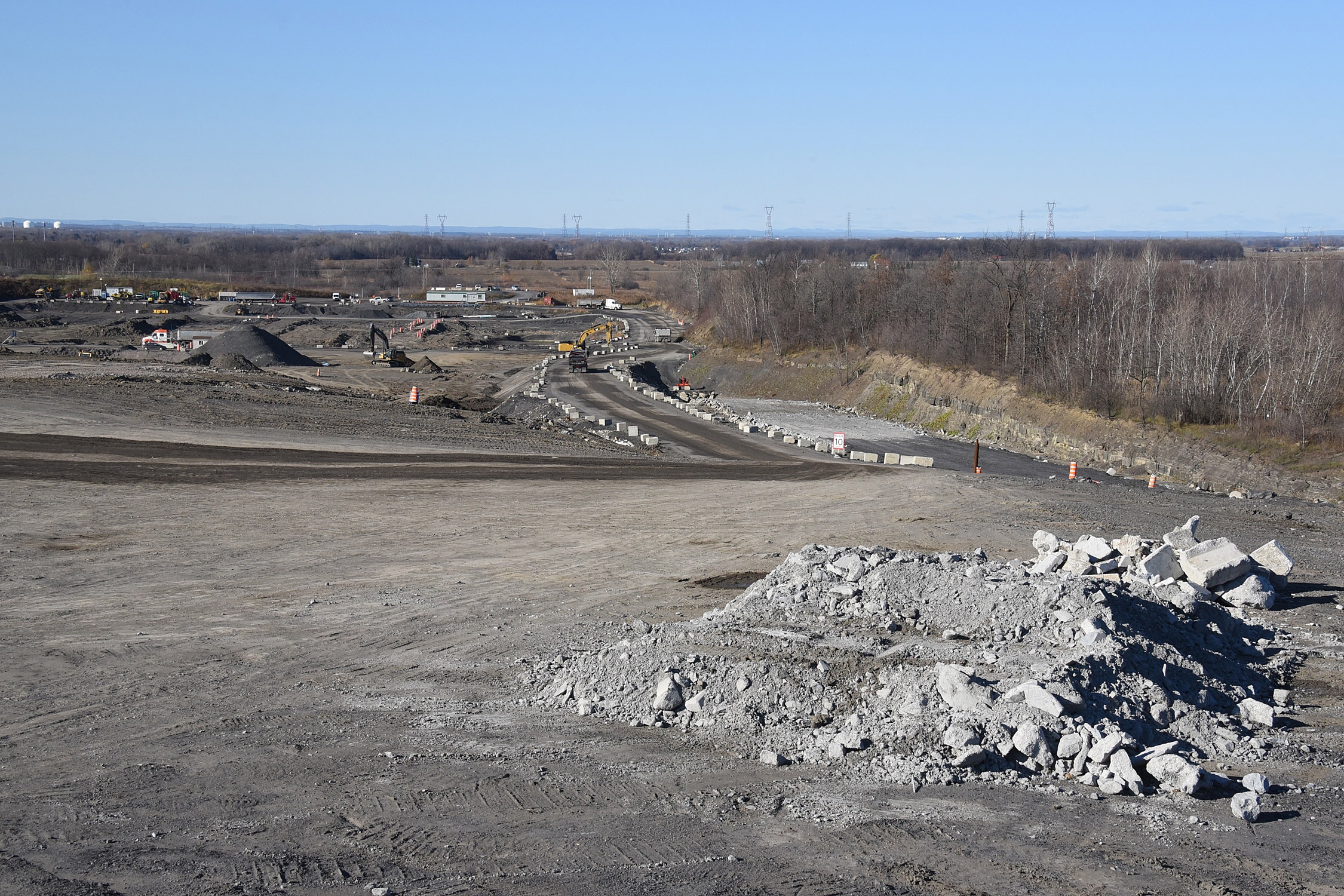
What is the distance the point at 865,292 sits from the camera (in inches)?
3078

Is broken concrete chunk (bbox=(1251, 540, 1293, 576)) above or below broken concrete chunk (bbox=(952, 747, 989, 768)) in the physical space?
above

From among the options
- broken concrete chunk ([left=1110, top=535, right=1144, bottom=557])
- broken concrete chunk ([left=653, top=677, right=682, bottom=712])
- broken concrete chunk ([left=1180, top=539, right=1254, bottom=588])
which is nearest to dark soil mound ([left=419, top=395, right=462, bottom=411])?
broken concrete chunk ([left=1110, top=535, right=1144, bottom=557])

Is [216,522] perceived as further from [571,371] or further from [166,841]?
[571,371]

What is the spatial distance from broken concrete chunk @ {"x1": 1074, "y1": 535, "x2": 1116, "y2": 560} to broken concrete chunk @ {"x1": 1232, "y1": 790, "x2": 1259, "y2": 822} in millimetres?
7451

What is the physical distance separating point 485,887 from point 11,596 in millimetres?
12573

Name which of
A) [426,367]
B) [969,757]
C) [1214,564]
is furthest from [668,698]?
[426,367]

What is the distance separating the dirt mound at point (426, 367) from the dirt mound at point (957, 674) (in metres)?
54.6

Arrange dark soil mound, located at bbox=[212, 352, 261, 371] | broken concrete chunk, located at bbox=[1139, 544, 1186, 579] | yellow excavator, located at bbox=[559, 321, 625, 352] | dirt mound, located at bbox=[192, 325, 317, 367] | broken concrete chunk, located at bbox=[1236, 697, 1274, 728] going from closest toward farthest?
broken concrete chunk, located at bbox=[1236, 697, 1274, 728] → broken concrete chunk, located at bbox=[1139, 544, 1186, 579] → dark soil mound, located at bbox=[212, 352, 261, 371] → dirt mound, located at bbox=[192, 325, 317, 367] → yellow excavator, located at bbox=[559, 321, 625, 352]

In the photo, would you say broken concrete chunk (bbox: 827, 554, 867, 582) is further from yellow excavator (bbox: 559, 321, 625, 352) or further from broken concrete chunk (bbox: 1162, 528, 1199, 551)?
yellow excavator (bbox: 559, 321, 625, 352)

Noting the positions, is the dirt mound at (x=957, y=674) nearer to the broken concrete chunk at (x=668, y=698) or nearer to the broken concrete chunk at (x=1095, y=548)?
the broken concrete chunk at (x=668, y=698)

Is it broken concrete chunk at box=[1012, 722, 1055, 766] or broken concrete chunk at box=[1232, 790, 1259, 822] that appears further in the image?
broken concrete chunk at box=[1012, 722, 1055, 766]

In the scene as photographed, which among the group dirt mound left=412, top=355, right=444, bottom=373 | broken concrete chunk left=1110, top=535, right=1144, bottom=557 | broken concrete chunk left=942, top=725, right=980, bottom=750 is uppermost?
dirt mound left=412, top=355, right=444, bottom=373

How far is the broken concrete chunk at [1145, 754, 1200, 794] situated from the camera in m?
9.45

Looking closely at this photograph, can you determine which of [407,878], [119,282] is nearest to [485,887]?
[407,878]
